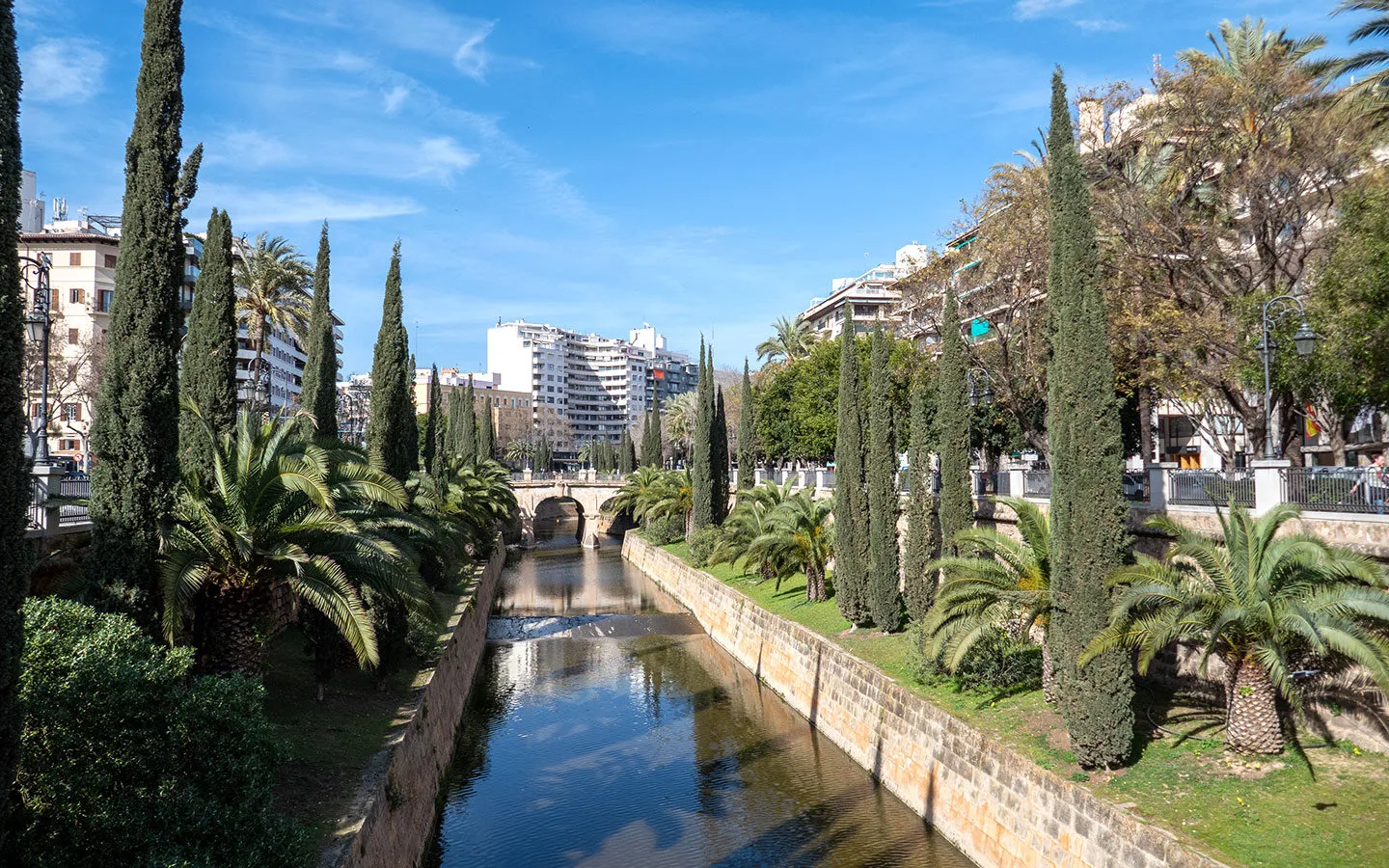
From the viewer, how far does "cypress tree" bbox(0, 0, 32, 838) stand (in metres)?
7.39

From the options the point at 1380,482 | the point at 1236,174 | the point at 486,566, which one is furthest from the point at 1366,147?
the point at 486,566

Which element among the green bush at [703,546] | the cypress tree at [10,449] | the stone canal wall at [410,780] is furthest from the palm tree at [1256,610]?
the green bush at [703,546]

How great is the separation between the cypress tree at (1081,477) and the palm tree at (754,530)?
45.5 feet

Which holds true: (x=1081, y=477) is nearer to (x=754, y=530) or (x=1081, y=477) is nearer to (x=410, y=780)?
(x=410, y=780)

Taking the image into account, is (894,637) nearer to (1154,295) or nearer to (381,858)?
(1154,295)

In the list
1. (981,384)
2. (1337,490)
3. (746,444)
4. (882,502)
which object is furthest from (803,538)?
(746,444)

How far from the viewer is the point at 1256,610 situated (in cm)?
1117

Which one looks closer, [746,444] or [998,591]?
[998,591]

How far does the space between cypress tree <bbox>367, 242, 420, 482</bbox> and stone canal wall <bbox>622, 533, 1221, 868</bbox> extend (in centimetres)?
1242

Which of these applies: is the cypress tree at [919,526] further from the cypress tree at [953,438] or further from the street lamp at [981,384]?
the street lamp at [981,384]

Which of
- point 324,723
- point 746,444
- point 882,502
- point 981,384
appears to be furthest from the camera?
point 746,444

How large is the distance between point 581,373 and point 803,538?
139m

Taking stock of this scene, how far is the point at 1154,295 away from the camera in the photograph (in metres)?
22.2

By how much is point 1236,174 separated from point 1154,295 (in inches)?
126
